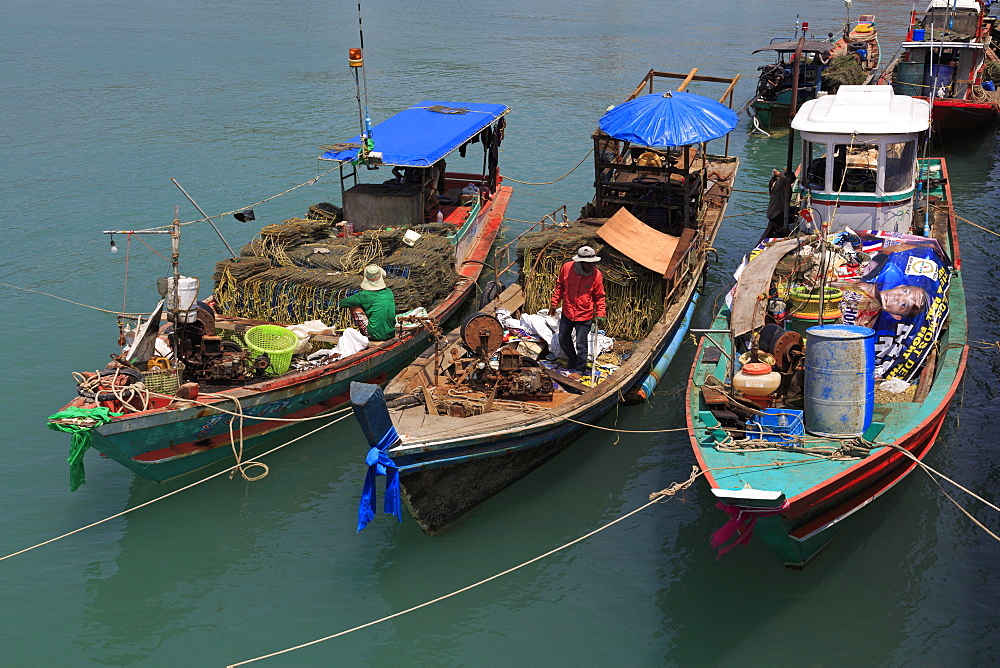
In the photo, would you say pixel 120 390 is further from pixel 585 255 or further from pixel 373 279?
pixel 585 255

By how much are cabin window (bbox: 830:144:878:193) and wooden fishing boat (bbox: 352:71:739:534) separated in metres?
1.74

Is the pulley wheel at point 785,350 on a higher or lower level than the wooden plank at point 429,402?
higher

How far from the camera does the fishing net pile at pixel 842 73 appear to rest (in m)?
28.1

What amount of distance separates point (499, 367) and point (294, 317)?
3411 mm

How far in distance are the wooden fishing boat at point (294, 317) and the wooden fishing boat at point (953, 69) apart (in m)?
14.4

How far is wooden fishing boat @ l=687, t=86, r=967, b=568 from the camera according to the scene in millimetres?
8281

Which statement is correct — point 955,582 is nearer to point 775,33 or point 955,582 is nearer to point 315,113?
point 315,113

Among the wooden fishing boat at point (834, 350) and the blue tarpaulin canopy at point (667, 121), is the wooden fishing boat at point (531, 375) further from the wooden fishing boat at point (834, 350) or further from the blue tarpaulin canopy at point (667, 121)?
the wooden fishing boat at point (834, 350)

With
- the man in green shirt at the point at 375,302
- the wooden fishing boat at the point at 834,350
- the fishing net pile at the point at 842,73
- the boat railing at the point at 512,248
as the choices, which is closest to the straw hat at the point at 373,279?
the man in green shirt at the point at 375,302

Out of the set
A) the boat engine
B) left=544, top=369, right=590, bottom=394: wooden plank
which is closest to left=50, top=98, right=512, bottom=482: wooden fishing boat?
the boat engine

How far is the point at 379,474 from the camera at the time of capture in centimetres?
853

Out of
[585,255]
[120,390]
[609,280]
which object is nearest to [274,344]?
[120,390]

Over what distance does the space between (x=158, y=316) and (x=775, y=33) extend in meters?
43.3

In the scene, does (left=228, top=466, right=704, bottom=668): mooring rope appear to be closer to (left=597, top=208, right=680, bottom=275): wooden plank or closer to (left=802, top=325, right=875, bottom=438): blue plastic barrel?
(left=802, top=325, right=875, bottom=438): blue plastic barrel
